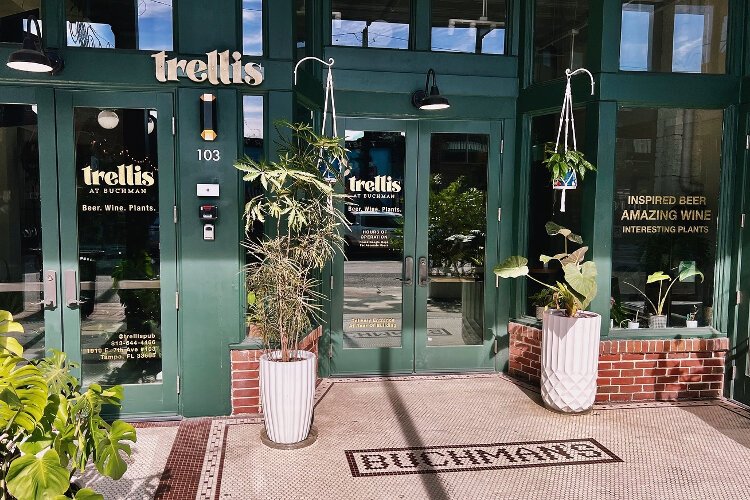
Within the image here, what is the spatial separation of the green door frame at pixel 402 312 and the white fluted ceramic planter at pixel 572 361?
135cm

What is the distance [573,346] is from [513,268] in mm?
747

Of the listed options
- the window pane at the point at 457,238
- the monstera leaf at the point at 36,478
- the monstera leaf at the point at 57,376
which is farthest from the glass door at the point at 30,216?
the window pane at the point at 457,238

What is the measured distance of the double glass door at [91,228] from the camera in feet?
14.3

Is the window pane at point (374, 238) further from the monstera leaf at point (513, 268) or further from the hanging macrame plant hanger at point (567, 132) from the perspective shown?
the hanging macrame plant hanger at point (567, 132)

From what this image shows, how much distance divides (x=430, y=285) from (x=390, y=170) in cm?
111

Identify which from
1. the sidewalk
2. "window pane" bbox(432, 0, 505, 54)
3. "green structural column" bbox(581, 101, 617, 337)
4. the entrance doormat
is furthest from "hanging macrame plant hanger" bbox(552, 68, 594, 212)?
the entrance doormat

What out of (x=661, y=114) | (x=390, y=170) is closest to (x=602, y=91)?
(x=661, y=114)

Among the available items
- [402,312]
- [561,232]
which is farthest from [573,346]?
[402,312]

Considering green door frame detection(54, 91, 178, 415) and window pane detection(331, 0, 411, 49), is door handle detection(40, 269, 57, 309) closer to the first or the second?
green door frame detection(54, 91, 178, 415)

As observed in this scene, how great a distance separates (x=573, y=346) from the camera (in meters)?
4.59

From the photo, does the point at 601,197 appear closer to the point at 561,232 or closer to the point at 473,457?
the point at 561,232

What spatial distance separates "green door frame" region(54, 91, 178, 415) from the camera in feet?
14.3

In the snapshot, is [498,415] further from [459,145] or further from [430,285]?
[459,145]

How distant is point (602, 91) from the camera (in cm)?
476
